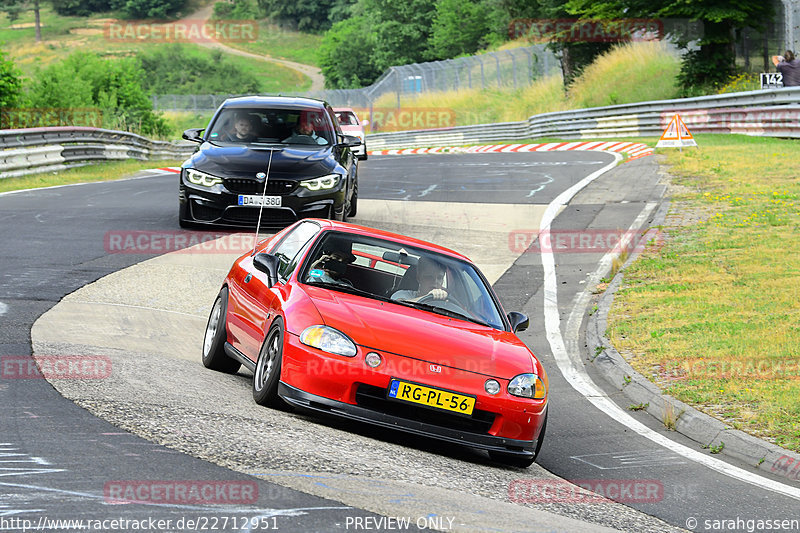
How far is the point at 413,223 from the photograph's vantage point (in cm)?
1798

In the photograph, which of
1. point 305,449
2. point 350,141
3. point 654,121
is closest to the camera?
point 305,449

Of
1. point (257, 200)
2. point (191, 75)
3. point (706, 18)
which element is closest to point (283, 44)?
point (191, 75)

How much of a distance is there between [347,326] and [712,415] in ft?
10.4

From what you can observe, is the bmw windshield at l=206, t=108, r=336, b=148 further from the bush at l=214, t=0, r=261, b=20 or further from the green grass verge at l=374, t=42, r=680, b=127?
the bush at l=214, t=0, r=261, b=20

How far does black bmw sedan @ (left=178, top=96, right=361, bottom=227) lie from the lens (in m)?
14.8

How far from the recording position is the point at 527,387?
7082mm

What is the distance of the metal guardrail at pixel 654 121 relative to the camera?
2875 cm

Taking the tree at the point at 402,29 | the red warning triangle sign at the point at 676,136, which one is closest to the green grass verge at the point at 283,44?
the tree at the point at 402,29

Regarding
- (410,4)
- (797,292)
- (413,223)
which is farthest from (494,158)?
(410,4)

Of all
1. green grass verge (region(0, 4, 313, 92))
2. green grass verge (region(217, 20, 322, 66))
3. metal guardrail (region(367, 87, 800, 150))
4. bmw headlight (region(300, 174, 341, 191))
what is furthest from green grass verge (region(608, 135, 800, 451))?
green grass verge (region(217, 20, 322, 66))

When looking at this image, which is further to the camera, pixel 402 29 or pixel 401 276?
pixel 402 29

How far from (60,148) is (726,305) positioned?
18.9 metres

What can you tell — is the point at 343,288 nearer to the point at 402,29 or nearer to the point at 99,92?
the point at 99,92

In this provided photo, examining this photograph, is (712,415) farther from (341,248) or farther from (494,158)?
(494,158)
